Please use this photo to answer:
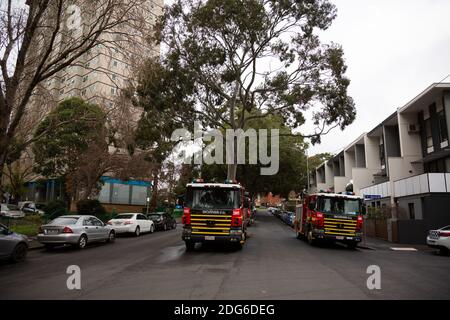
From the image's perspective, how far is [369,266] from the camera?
38.2 ft

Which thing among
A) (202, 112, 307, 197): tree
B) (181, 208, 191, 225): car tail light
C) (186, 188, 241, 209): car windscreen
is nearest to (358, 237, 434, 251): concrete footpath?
(186, 188, 241, 209): car windscreen

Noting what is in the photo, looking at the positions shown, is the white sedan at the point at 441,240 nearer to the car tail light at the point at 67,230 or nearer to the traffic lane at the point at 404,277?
the traffic lane at the point at 404,277

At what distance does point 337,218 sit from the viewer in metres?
16.5

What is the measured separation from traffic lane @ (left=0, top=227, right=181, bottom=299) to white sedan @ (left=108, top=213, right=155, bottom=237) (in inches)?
294

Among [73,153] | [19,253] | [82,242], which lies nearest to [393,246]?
[82,242]

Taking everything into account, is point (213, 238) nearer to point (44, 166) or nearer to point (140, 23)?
point (140, 23)

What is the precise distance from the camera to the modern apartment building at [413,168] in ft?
71.4

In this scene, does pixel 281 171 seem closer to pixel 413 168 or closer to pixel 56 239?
pixel 413 168

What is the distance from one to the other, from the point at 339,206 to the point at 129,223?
43.4 feet

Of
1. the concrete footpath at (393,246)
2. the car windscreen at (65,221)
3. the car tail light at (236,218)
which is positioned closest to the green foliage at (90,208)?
the car windscreen at (65,221)

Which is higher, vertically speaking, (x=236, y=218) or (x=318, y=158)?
(x=318, y=158)

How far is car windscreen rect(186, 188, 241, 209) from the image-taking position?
1391 cm

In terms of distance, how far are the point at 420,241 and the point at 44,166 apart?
101ft
